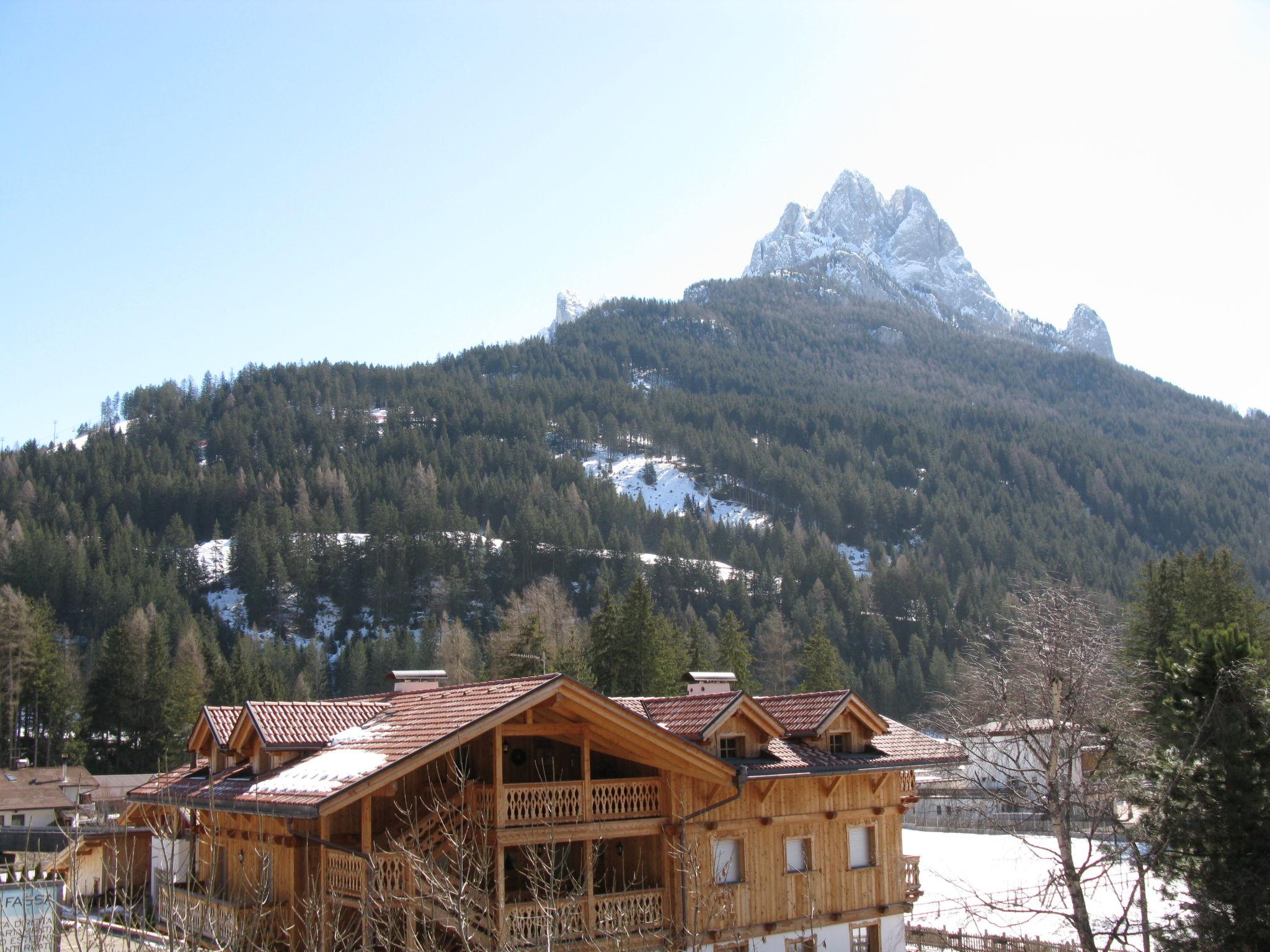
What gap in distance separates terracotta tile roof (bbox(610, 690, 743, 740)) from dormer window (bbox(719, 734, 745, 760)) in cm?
74

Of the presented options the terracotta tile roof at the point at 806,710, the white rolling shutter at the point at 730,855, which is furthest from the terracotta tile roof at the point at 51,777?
the white rolling shutter at the point at 730,855

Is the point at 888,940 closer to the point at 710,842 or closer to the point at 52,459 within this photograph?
the point at 710,842

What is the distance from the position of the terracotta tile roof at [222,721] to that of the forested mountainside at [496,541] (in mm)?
30444

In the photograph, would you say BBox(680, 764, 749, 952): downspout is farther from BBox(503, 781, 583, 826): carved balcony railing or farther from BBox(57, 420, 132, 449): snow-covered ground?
BBox(57, 420, 132, 449): snow-covered ground

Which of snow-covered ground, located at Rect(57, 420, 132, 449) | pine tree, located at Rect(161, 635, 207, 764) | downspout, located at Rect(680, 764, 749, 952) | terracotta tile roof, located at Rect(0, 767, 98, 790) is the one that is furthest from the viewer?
snow-covered ground, located at Rect(57, 420, 132, 449)

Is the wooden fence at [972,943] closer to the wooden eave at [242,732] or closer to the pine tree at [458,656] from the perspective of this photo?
the wooden eave at [242,732]

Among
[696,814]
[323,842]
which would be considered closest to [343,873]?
[323,842]

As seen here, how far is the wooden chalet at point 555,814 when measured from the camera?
16.6m

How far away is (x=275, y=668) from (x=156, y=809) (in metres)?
66.7

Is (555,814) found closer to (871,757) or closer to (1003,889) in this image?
(871,757)

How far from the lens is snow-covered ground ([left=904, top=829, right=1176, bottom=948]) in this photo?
88.6ft

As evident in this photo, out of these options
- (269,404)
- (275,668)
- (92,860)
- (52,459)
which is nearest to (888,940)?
(92,860)

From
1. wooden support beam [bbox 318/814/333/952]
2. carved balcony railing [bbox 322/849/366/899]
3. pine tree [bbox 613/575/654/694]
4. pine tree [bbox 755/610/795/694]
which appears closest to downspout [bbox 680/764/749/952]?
carved balcony railing [bbox 322/849/366/899]

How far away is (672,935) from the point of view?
65.4ft
